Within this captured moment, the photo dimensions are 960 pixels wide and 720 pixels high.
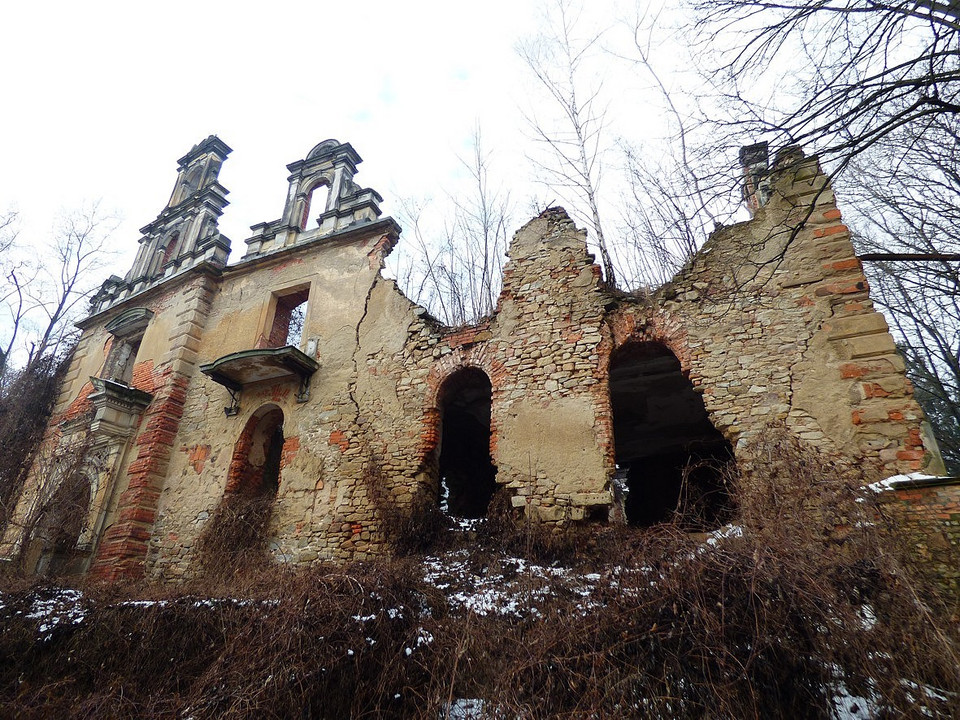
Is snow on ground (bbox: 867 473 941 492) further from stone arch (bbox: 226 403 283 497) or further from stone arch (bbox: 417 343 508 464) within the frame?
stone arch (bbox: 226 403 283 497)

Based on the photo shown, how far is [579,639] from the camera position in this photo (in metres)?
3.65

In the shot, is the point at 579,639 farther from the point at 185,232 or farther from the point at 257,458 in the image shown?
the point at 185,232

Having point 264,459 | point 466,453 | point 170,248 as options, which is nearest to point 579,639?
point 466,453

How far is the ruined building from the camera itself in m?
6.32

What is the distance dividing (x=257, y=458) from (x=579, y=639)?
806 cm

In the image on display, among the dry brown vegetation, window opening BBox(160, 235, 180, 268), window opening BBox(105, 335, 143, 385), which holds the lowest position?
the dry brown vegetation

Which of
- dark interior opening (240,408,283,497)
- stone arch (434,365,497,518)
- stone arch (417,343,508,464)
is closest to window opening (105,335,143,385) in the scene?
dark interior opening (240,408,283,497)

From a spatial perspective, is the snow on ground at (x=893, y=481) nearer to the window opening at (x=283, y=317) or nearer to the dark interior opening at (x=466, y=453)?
the dark interior opening at (x=466, y=453)

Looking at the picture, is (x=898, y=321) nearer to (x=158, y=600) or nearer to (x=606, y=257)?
(x=606, y=257)

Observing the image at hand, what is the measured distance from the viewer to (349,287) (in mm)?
10352

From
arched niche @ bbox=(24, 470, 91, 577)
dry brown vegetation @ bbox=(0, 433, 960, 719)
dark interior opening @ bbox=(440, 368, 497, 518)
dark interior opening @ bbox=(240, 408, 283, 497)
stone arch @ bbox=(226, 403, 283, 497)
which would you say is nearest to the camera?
dry brown vegetation @ bbox=(0, 433, 960, 719)

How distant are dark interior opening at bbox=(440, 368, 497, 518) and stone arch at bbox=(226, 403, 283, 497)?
10.8 ft

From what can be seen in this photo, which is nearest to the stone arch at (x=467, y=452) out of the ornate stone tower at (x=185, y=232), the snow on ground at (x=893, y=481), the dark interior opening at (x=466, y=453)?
the dark interior opening at (x=466, y=453)

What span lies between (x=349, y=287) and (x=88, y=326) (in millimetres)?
9232
